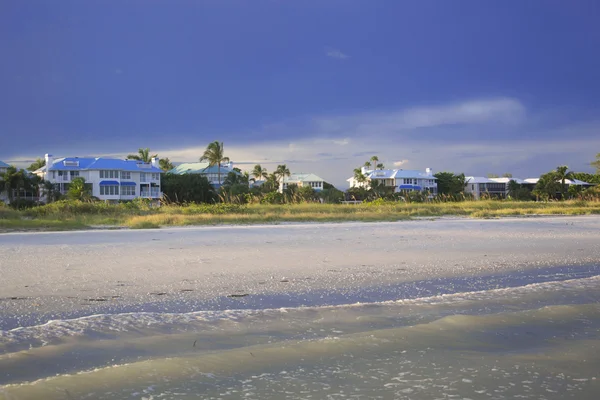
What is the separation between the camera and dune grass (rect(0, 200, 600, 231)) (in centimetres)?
2098

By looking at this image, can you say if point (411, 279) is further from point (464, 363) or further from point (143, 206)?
point (143, 206)

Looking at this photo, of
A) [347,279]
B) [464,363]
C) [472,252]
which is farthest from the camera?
[472,252]

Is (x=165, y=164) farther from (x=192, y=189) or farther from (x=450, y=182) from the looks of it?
(x=450, y=182)

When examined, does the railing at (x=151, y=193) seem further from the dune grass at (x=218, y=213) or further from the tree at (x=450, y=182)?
the tree at (x=450, y=182)

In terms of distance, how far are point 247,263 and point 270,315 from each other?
3511 mm

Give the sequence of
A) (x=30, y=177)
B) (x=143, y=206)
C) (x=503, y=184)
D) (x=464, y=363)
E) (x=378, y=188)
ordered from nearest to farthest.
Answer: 1. (x=464, y=363)
2. (x=143, y=206)
3. (x=30, y=177)
4. (x=378, y=188)
5. (x=503, y=184)

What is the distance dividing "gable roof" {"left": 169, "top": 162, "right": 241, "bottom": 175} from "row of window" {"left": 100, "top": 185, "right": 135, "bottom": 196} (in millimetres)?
20080

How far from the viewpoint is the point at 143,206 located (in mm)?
29406

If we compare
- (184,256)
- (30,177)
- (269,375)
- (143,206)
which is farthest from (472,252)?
(30,177)

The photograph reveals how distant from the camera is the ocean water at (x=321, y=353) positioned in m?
3.33

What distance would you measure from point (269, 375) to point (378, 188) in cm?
7966

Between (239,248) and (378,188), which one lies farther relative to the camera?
(378,188)

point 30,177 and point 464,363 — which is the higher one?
point 30,177

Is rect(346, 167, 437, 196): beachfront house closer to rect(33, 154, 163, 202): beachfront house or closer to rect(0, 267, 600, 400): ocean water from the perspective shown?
rect(33, 154, 163, 202): beachfront house
